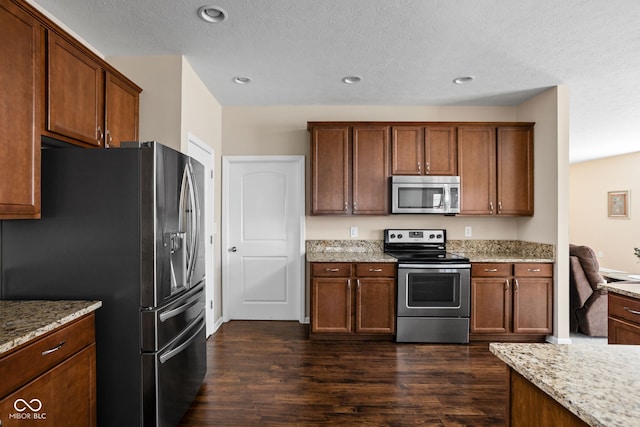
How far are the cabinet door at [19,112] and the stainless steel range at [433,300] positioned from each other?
2994mm

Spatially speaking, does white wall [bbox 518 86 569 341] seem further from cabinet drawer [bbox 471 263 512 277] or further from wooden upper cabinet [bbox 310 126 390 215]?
wooden upper cabinet [bbox 310 126 390 215]

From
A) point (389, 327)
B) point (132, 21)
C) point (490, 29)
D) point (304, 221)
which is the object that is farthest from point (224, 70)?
point (389, 327)

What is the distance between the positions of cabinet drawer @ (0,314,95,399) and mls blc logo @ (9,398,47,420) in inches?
2.6

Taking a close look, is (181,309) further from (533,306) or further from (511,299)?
(533,306)

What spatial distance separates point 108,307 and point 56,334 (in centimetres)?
35

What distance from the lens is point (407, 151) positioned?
392cm

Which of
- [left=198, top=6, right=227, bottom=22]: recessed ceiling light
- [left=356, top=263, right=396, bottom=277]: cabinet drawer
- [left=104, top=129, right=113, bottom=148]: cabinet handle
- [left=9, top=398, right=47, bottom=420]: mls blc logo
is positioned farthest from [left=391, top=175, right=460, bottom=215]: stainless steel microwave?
[left=9, top=398, right=47, bottom=420]: mls blc logo

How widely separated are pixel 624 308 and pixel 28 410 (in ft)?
9.90

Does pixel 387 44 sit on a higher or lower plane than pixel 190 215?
higher

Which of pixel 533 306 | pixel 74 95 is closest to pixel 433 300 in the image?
pixel 533 306

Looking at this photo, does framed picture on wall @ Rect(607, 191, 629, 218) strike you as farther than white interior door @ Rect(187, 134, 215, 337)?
Yes

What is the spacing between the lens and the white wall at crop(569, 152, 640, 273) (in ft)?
22.9

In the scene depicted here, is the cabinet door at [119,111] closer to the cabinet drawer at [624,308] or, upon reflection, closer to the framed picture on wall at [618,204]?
the cabinet drawer at [624,308]

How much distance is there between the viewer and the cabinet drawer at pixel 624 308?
1.99 metres
